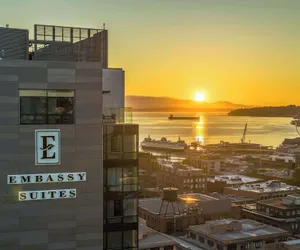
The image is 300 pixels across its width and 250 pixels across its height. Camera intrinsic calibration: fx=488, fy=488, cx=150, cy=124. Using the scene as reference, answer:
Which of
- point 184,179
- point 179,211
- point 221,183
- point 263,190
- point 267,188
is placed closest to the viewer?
point 179,211

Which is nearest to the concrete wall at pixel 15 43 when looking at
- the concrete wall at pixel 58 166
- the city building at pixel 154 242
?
the concrete wall at pixel 58 166

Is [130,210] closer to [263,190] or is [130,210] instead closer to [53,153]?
[53,153]

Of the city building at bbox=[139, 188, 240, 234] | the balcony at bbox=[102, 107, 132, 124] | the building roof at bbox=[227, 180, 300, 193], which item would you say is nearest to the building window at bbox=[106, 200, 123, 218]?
the balcony at bbox=[102, 107, 132, 124]

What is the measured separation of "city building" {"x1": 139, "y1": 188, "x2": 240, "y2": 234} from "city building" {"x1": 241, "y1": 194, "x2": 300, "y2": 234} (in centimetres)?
234

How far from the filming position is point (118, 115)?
9.41m

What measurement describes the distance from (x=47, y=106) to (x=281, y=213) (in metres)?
35.1

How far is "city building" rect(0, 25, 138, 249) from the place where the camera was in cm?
783

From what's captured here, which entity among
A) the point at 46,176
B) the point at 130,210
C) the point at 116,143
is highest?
the point at 116,143

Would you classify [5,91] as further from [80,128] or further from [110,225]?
[110,225]

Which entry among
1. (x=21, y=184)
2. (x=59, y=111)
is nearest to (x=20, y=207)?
(x=21, y=184)

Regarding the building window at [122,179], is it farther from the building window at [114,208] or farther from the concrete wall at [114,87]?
the concrete wall at [114,87]

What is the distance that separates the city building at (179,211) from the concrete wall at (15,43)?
1230 inches

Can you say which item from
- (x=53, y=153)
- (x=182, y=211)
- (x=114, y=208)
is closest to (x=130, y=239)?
(x=114, y=208)

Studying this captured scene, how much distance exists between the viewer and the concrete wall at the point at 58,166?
7812mm
